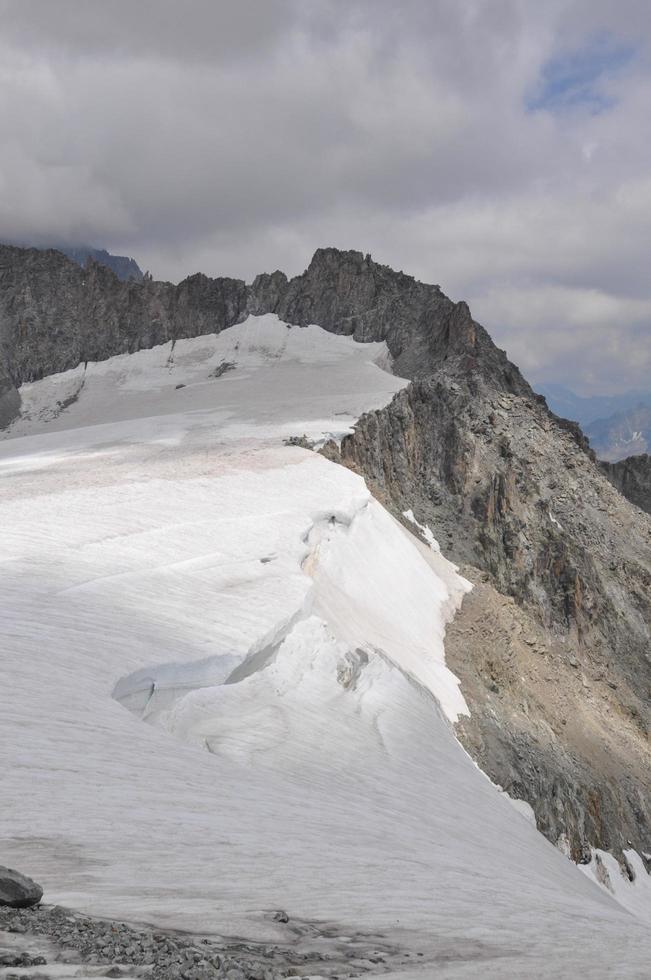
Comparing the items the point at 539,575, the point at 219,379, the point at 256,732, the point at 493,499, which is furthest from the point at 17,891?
the point at 219,379

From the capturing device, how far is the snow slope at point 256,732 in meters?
4.96

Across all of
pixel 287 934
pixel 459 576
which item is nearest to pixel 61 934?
pixel 287 934

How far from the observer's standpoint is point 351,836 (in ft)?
25.4

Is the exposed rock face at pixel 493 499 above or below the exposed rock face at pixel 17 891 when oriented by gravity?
above

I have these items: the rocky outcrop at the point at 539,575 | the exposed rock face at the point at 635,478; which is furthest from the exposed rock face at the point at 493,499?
the exposed rock face at the point at 635,478

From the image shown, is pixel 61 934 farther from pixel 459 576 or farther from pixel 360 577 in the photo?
pixel 459 576

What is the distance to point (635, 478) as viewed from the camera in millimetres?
100062

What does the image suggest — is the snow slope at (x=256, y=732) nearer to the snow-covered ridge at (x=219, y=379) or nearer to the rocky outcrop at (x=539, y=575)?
the rocky outcrop at (x=539, y=575)

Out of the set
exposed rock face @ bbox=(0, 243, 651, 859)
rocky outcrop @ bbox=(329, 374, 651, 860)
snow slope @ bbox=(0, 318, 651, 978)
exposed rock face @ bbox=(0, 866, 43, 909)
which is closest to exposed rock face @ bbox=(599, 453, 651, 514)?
exposed rock face @ bbox=(0, 243, 651, 859)

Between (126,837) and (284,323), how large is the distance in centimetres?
7448

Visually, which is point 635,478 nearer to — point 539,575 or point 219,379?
point 219,379

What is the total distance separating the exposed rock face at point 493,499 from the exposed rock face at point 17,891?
16.5 meters

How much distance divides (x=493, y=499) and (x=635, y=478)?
6407 cm

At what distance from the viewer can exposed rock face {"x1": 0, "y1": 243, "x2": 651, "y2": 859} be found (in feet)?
79.0
